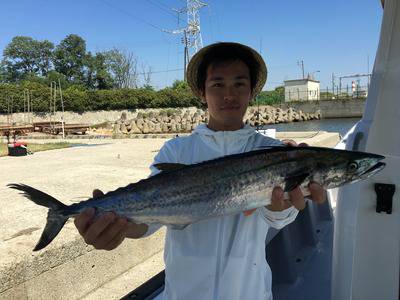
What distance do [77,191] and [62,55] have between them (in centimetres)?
8745

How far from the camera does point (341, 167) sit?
5.95 ft

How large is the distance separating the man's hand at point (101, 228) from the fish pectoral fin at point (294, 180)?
818 mm

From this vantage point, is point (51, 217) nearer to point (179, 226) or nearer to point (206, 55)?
point (179, 226)

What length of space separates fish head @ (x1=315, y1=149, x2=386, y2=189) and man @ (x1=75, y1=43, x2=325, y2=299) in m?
0.08

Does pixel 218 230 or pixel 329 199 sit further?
pixel 329 199

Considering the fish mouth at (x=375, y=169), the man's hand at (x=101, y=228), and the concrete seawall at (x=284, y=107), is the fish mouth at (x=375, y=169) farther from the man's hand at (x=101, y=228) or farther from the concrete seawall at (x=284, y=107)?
the concrete seawall at (x=284, y=107)

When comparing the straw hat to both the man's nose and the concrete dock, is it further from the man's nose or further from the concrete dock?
the concrete dock

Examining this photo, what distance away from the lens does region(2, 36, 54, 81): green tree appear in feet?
288

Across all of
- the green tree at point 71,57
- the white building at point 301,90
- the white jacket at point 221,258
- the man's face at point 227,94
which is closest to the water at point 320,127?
the white building at point 301,90

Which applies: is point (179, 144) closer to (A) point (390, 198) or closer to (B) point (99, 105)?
(A) point (390, 198)

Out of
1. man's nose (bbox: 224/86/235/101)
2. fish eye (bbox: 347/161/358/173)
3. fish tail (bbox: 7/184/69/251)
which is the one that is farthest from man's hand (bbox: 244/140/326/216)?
fish tail (bbox: 7/184/69/251)

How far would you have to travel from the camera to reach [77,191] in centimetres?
601

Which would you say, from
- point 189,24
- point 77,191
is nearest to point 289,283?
point 77,191

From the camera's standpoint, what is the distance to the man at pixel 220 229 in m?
1.92
